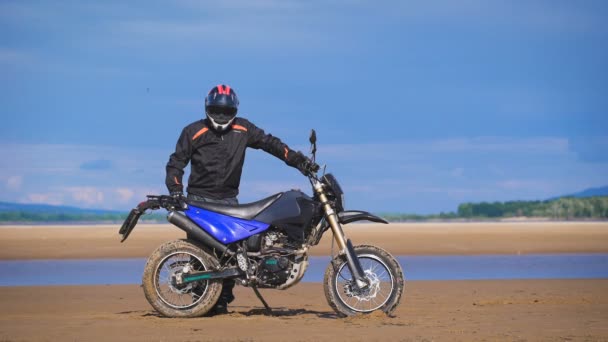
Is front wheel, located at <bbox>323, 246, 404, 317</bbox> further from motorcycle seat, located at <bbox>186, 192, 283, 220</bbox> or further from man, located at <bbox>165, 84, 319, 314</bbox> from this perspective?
man, located at <bbox>165, 84, 319, 314</bbox>

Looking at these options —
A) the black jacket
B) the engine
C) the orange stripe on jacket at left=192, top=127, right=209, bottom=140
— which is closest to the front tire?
the engine

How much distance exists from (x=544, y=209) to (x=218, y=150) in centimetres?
8031

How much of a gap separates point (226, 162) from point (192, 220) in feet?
2.65

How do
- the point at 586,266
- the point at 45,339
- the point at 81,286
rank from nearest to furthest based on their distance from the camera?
the point at 45,339 → the point at 81,286 → the point at 586,266

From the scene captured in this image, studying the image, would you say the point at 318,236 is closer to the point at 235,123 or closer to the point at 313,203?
the point at 313,203

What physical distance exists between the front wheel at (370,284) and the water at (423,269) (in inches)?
253

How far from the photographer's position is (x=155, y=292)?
1025 centimetres

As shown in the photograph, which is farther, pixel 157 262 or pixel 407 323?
pixel 157 262

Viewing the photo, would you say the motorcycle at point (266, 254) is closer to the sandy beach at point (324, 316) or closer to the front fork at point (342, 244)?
the front fork at point (342, 244)

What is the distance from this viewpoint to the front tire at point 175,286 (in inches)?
402

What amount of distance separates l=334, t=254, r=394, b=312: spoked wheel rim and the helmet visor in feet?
7.07

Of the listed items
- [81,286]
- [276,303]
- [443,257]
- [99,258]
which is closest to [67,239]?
[99,258]

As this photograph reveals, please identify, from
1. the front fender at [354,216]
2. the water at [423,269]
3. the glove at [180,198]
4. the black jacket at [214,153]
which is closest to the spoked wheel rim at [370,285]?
the front fender at [354,216]

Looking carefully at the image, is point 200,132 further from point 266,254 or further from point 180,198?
point 266,254
